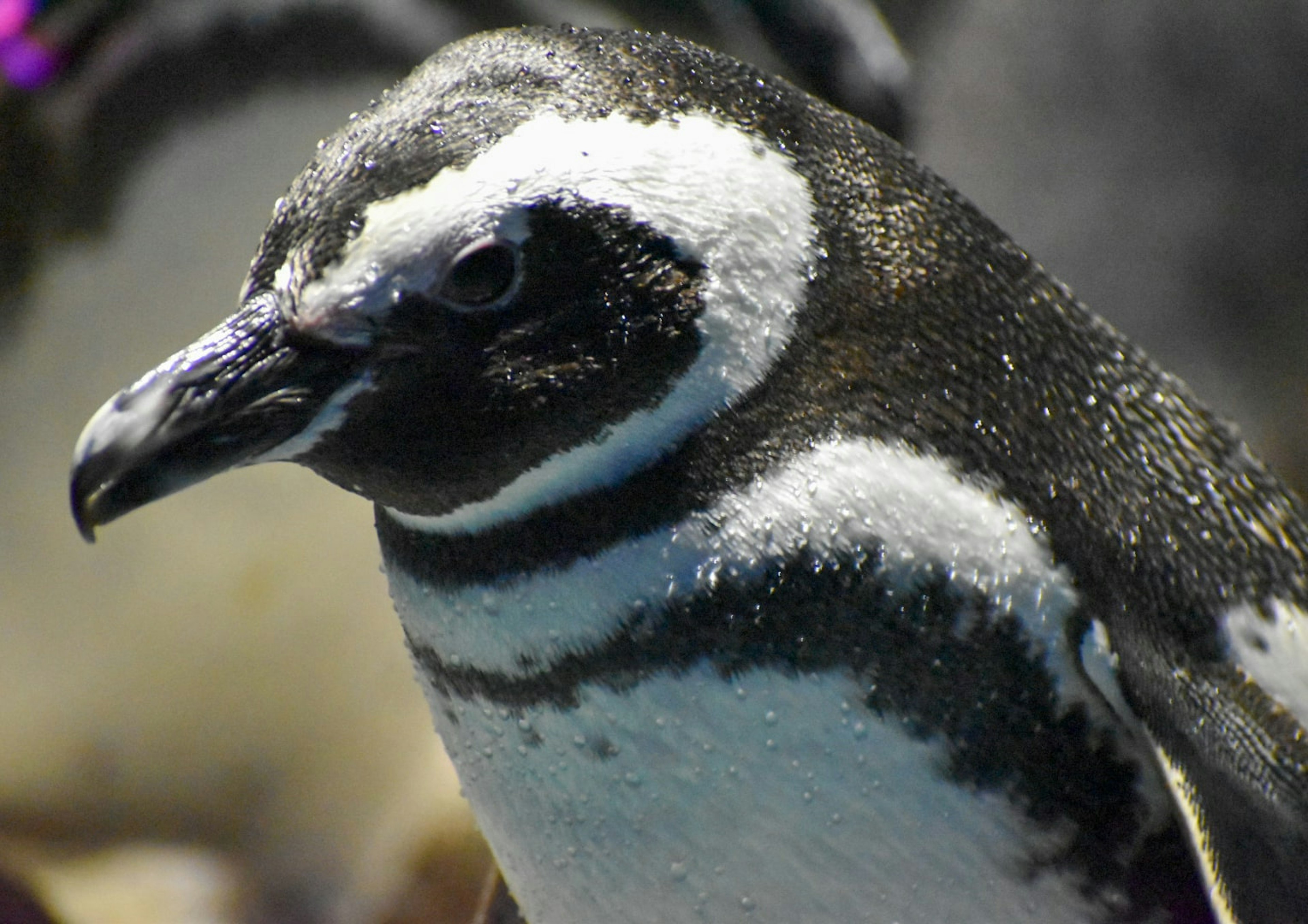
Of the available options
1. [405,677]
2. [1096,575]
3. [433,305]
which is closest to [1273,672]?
[1096,575]

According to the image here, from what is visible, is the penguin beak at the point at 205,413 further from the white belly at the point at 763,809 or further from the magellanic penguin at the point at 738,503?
the white belly at the point at 763,809

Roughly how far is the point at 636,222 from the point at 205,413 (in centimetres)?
21

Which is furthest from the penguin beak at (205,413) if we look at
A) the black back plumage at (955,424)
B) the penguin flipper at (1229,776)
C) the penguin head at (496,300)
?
the penguin flipper at (1229,776)

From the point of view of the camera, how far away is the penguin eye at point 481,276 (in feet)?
1.74

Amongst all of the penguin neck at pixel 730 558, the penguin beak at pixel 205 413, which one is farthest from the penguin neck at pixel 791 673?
the penguin beak at pixel 205 413

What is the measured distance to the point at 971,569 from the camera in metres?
0.62

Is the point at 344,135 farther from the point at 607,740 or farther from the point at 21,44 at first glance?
the point at 21,44

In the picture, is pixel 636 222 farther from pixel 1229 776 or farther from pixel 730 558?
pixel 1229 776

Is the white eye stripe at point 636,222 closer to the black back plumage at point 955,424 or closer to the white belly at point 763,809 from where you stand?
the black back plumage at point 955,424

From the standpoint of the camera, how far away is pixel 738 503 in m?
0.60

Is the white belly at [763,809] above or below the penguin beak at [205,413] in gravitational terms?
below

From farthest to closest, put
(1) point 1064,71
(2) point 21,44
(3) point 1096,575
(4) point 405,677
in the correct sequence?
(1) point 1064,71 → (4) point 405,677 → (2) point 21,44 → (3) point 1096,575

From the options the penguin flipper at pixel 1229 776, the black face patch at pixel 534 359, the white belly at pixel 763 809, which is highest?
the black face patch at pixel 534 359

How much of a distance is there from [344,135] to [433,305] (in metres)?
0.11
